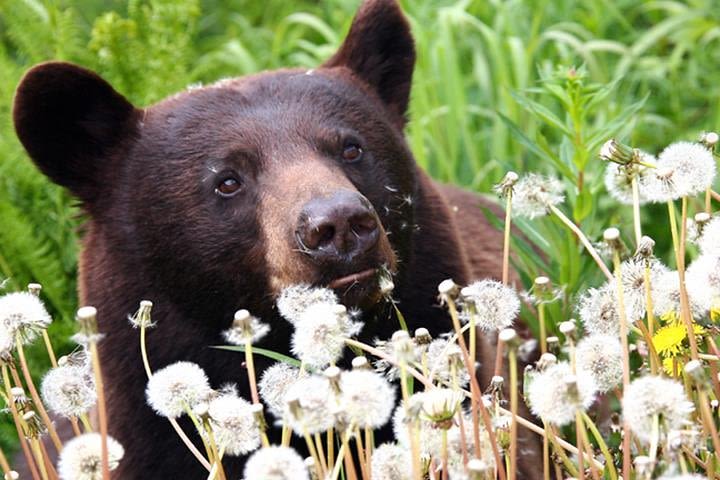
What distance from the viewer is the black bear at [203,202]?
11.5ft

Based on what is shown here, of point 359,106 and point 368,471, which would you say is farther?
point 359,106

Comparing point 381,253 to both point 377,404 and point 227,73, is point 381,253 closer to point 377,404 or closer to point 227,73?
point 377,404

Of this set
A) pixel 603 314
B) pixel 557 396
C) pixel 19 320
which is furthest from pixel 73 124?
pixel 557 396

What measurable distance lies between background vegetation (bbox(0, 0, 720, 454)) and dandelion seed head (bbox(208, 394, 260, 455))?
5.54 feet

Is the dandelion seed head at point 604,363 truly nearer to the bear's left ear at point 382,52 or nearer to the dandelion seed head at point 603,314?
the dandelion seed head at point 603,314

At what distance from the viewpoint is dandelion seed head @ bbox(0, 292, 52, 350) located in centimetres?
255

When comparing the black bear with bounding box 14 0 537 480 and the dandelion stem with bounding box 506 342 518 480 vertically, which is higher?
the black bear with bounding box 14 0 537 480

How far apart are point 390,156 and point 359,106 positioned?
0.68 feet

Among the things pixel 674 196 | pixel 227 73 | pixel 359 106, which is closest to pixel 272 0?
pixel 227 73

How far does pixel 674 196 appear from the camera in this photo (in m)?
2.58

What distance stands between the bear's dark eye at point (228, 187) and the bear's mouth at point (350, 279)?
0.62 metres

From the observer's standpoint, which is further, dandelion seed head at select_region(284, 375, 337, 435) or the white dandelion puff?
the white dandelion puff

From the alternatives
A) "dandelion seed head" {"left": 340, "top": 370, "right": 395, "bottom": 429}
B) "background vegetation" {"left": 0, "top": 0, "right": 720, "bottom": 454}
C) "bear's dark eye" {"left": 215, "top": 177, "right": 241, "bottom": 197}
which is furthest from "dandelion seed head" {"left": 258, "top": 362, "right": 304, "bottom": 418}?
"background vegetation" {"left": 0, "top": 0, "right": 720, "bottom": 454}

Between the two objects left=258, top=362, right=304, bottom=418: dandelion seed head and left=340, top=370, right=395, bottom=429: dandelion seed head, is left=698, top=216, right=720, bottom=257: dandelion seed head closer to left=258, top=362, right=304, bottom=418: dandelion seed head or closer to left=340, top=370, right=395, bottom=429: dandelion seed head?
left=340, top=370, right=395, bottom=429: dandelion seed head
